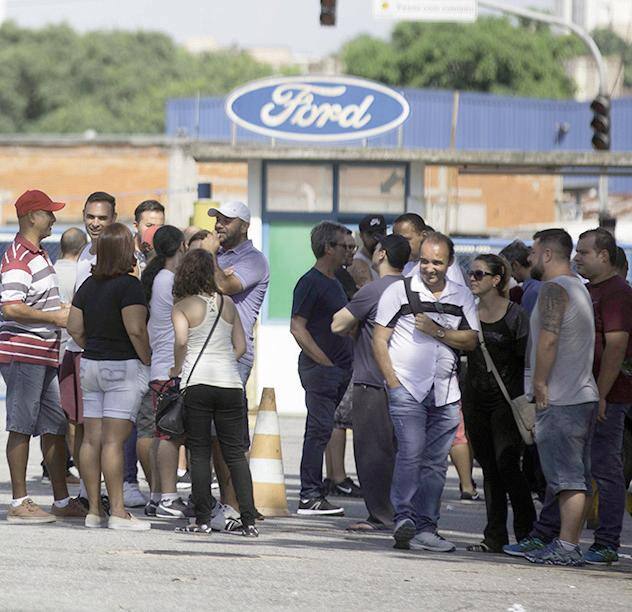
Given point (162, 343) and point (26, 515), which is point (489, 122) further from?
point (26, 515)

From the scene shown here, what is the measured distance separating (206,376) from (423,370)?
4.26 ft

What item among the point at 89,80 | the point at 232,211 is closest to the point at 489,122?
the point at 89,80

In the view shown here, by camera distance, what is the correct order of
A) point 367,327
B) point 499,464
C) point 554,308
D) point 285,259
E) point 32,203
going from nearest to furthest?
point 554,308 < point 499,464 < point 32,203 < point 367,327 < point 285,259

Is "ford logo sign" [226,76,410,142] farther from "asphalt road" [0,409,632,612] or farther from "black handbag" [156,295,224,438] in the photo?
"black handbag" [156,295,224,438]

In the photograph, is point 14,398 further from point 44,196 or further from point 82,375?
point 44,196

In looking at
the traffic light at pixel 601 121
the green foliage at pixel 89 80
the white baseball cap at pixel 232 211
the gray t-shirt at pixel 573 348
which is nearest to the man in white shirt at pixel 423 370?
the gray t-shirt at pixel 573 348

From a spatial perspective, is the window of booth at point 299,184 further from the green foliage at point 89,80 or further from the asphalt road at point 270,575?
the green foliage at point 89,80

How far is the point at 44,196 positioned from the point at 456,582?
3.72 meters

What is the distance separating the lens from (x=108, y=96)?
95.8m

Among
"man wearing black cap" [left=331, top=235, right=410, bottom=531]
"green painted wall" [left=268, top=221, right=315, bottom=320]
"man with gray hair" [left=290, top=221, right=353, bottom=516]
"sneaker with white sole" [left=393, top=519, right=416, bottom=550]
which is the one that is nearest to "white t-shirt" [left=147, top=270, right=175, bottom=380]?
"man wearing black cap" [left=331, top=235, right=410, bottom=531]

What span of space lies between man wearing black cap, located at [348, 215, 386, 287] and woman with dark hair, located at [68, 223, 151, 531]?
3113mm

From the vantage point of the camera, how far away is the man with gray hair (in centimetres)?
1145

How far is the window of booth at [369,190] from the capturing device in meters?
20.2

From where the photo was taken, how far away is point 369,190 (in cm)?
2030
